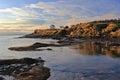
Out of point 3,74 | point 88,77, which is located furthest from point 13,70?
point 88,77

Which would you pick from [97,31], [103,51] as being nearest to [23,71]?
[103,51]

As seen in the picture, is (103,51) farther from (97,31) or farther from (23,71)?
(97,31)

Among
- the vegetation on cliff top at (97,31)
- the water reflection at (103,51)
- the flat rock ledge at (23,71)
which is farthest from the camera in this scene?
the vegetation on cliff top at (97,31)

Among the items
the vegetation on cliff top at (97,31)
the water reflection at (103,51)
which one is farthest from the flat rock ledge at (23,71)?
the vegetation on cliff top at (97,31)

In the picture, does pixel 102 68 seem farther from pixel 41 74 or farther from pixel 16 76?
pixel 16 76

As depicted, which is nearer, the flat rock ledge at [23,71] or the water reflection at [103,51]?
the flat rock ledge at [23,71]

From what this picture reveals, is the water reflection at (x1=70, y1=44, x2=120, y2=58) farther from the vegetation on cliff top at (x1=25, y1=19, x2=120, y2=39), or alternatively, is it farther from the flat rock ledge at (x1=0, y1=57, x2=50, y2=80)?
the vegetation on cliff top at (x1=25, y1=19, x2=120, y2=39)

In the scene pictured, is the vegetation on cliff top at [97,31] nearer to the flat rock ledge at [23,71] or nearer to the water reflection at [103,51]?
the water reflection at [103,51]

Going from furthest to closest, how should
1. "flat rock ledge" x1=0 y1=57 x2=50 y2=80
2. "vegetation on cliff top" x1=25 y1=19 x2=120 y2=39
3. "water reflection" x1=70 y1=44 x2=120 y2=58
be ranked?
1. "vegetation on cliff top" x1=25 y1=19 x2=120 y2=39
2. "water reflection" x1=70 y1=44 x2=120 y2=58
3. "flat rock ledge" x1=0 y1=57 x2=50 y2=80

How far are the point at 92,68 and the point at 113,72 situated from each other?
4.68 m

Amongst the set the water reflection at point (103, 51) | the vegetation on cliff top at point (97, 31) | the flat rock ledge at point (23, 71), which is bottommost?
the water reflection at point (103, 51)

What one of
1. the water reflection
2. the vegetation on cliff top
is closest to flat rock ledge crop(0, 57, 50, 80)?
the water reflection

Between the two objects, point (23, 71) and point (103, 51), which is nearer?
point (23, 71)

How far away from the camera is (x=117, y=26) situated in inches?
5300
